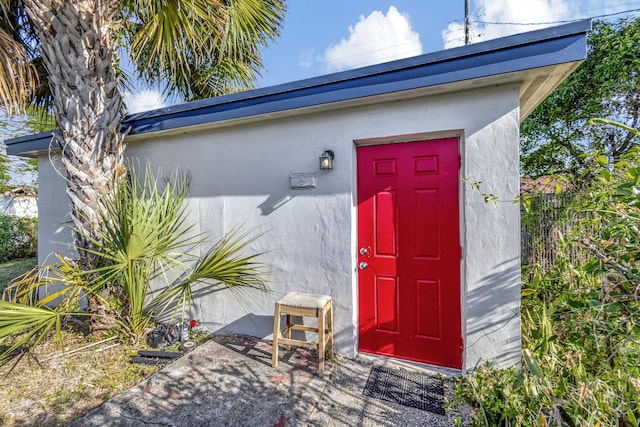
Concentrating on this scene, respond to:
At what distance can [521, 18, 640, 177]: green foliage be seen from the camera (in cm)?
578

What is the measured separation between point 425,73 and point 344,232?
1.81m

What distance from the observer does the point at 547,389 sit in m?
1.85

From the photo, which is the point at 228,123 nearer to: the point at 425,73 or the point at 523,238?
the point at 425,73

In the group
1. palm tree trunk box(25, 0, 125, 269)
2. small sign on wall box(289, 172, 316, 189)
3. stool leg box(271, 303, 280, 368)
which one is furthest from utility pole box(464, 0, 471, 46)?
stool leg box(271, 303, 280, 368)

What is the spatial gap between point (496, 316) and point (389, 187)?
1.65 metres

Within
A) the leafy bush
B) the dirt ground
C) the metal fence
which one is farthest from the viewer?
the leafy bush

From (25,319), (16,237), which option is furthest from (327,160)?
(16,237)

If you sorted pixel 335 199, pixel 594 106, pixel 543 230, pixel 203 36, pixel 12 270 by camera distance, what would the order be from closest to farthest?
1. pixel 335 199
2. pixel 543 230
3. pixel 203 36
4. pixel 594 106
5. pixel 12 270

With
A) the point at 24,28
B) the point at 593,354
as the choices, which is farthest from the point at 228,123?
the point at 593,354

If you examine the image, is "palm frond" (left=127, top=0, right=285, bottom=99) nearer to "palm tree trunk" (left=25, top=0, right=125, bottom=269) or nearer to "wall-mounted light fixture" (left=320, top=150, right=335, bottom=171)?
"palm tree trunk" (left=25, top=0, right=125, bottom=269)

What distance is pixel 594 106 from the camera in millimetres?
6137

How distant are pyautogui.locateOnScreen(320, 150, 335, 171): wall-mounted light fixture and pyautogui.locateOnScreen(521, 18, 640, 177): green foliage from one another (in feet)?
16.3

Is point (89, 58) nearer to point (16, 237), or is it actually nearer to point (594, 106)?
point (594, 106)

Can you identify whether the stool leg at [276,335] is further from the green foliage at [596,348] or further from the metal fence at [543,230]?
the metal fence at [543,230]
